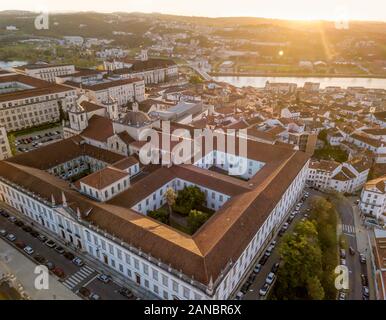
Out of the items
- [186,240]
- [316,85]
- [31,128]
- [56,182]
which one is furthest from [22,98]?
[316,85]

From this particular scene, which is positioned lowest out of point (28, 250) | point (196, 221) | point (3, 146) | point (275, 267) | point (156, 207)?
point (275, 267)

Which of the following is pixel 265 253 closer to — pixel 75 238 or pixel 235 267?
pixel 235 267

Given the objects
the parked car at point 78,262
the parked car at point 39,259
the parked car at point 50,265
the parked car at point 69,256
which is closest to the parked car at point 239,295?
the parked car at point 78,262

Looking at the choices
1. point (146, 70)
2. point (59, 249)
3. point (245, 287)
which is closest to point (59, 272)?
point (59, 249)

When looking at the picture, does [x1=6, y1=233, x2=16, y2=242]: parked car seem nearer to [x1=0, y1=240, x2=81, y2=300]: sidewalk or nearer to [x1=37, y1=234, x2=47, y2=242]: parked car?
[x1=0, y1=240, x2=81, y2=300]: sidewalk

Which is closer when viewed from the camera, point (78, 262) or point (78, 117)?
point (78, 262)

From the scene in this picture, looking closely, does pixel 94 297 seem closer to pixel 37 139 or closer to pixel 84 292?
pixel 84 292
